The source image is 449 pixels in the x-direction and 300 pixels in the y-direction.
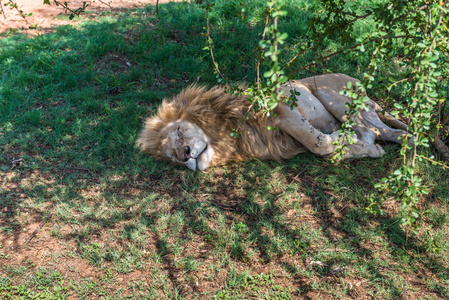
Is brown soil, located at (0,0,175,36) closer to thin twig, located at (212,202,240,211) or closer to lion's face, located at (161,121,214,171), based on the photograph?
lion's face, located at (161,121,214,171)

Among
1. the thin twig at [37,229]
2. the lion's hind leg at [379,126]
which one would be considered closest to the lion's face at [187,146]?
the thin twig at [37,229]

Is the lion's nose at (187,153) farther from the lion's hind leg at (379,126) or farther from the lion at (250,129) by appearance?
the lion's hind leg at (379,126)

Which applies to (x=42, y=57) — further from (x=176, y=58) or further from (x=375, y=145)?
(x=375, y=145)

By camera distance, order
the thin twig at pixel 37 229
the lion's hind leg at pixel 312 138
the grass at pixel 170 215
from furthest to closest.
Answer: the lion's hind leg at pixel 312 138, the thin twig at pixel 37 229, the grass at pixel 170 215

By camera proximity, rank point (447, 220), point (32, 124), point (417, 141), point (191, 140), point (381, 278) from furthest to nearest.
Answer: point (32, 124) → point (191, 140) → point (447, 220) → point (381, 278) → point (417, 141)

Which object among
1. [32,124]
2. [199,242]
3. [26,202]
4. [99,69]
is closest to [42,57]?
[99,69]

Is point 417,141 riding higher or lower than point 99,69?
higher

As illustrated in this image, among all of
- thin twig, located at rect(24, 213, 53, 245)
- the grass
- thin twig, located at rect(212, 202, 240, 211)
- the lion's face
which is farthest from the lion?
thin twig, located at rect(24, 213, 53, 245)

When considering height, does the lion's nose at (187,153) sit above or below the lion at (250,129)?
below

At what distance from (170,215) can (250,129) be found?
4.48 feet

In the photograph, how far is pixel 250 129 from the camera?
4.21m

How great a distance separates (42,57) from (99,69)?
0.96 metres

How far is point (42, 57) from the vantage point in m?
5.89

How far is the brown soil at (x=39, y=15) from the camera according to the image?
23.2ft
